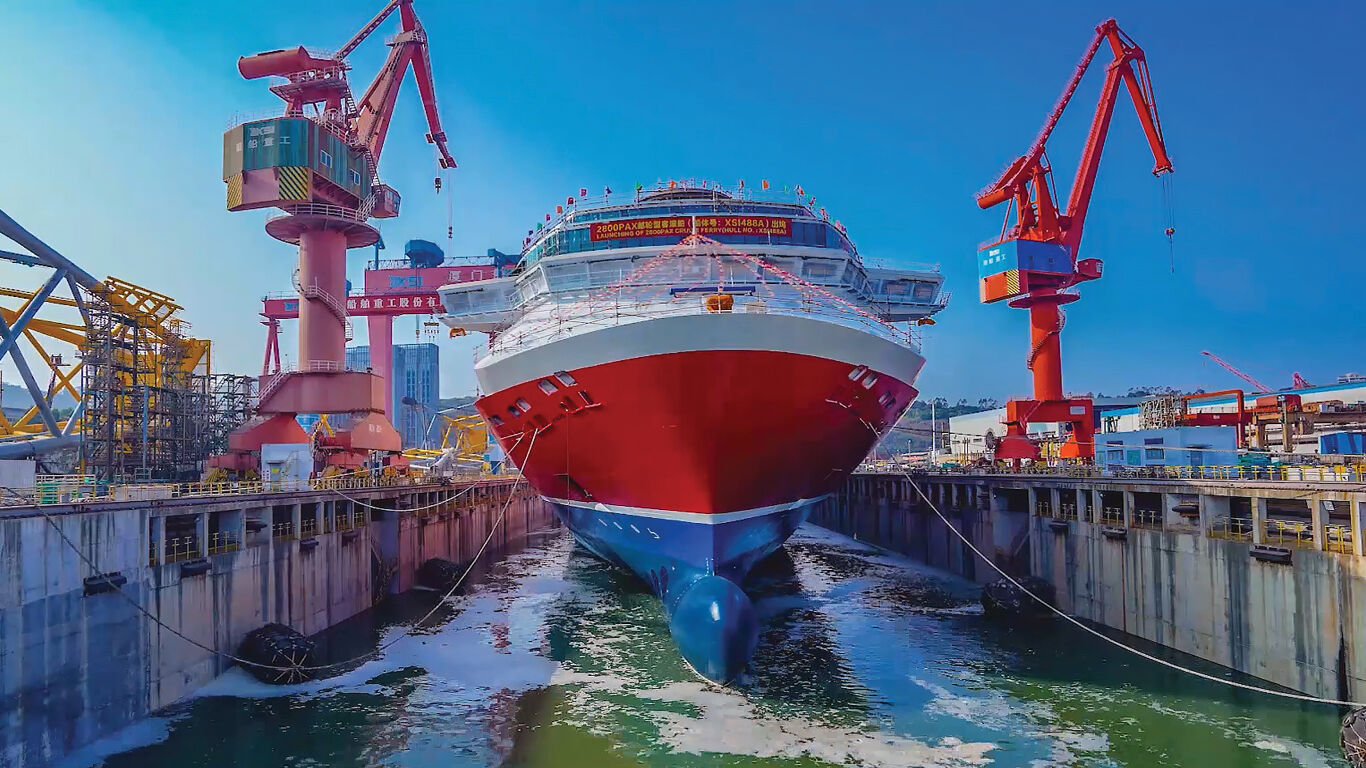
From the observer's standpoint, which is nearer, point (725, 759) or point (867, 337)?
point (725, 759)

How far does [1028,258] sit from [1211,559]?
17471mm

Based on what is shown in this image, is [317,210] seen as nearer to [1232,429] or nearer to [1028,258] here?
[1028,258]

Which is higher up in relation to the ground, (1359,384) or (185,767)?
(1359,384)

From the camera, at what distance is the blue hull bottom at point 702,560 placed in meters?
15.6

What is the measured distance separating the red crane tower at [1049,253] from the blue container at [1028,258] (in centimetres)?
4

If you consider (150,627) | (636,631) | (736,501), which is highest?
(736,501)

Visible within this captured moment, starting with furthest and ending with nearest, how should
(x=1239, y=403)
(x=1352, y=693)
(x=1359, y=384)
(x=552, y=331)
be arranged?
(x=1359, y=384)
(x=1239, y=403)
(x=552, y=331)
(x=1352, y=693)

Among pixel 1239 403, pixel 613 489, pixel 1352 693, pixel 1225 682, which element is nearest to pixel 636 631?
pixel 613 489

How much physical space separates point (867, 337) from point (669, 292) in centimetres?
503

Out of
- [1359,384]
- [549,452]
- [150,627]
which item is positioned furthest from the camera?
A: [1359,384]

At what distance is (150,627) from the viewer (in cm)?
1395

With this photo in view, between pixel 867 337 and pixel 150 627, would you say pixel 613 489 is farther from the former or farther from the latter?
pixel 150 627

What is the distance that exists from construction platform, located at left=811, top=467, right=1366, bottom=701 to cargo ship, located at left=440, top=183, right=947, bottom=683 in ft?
20.4

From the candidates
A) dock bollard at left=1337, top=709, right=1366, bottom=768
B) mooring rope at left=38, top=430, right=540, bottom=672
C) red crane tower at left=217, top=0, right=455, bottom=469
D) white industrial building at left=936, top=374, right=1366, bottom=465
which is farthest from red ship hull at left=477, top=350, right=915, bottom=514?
red crane tower at left=217, top=0, right=455, bottom=469
